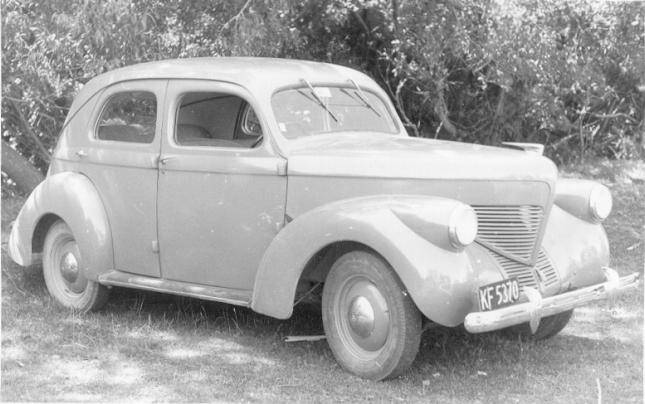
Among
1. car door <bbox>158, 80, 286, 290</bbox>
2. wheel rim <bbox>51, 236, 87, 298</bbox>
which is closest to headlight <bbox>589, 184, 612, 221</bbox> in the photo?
car door <bbox>158, 80, 286, 290</bbox>

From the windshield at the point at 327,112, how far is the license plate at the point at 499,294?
1.56 metres

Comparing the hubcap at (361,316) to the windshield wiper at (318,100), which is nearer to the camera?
the hubcap at (361,316)

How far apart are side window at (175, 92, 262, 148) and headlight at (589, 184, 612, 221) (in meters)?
2.10

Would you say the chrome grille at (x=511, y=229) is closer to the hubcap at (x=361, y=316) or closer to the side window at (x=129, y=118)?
the hubcap at (x=361, y=316)

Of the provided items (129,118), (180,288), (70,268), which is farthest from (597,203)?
(70,268)

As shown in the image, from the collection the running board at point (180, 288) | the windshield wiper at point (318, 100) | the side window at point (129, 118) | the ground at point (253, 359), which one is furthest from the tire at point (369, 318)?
the side window at point (129, 118)

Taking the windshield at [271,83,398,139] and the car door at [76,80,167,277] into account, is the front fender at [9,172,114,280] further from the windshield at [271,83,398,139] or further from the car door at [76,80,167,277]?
the windshield at [271,83,398,139]

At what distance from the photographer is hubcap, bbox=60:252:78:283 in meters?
6.02

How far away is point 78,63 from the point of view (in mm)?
8195

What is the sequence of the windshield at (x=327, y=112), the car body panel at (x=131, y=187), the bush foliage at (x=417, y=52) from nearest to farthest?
the windshield at (x=327, y=112)
the car body panel at (x=131, y=187)
the bush foliage at (x=417, y=52)

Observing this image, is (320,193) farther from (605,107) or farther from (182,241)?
(605,107)

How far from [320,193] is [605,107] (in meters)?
9.09

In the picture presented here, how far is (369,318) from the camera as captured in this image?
15.0 feet

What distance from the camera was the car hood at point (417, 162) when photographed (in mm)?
4680
